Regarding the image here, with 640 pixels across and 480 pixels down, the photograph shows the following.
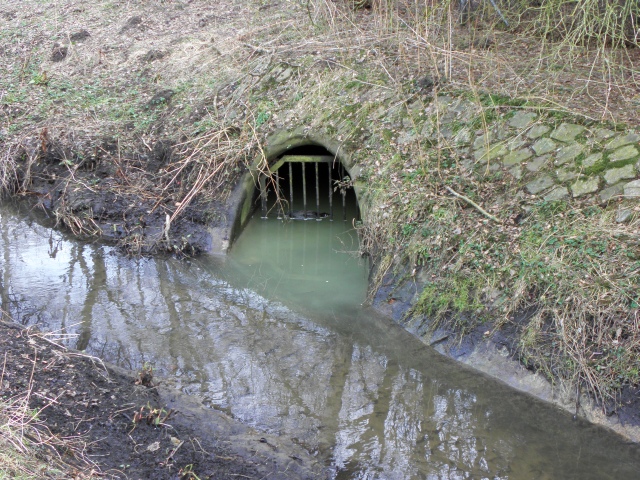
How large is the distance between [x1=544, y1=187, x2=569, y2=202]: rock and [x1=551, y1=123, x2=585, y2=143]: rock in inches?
29.8

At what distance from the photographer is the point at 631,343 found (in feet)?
18.0

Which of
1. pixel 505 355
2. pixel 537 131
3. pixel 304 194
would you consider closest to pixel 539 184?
pixel 537 131

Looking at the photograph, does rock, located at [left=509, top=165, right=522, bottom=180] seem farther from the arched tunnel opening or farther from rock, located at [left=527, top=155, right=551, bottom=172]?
the arched tunnel opening

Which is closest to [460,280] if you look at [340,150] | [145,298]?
[340,150]

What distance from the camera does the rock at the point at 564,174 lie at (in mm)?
6965

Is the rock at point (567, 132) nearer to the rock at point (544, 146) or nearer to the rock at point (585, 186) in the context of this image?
the rock at point (544, 146)

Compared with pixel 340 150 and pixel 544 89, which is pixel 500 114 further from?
pixel 340 150

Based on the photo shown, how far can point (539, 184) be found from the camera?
279 inches

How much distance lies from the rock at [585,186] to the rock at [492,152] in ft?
3.46

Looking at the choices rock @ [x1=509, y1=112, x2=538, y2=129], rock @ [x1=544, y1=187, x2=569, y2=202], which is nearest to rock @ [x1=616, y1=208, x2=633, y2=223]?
rock @ [x1=544, y1=187, x2=569, y2=202]

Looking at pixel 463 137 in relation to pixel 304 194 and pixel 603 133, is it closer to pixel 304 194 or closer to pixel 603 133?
pixel 603 133

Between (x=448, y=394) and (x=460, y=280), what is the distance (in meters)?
1.34

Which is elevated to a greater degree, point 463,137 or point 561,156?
point 463,137

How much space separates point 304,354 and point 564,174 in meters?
3.61
